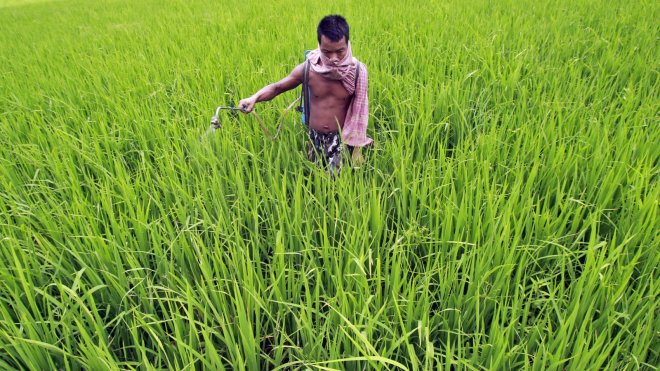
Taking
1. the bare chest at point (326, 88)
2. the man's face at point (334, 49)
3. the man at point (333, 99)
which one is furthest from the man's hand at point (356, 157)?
the man's face at point (334, 49)

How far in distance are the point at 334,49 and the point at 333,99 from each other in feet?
0.83

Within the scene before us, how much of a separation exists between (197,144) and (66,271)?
65 cm

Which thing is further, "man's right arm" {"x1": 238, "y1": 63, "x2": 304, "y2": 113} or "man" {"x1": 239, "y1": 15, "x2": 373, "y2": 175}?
"man's right arm" {"x1": 238, "y1": 63, "x2": 304, "y2": 113}

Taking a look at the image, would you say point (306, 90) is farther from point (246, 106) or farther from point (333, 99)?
point (246, 106)

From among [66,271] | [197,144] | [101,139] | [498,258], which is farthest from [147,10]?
[498,258]

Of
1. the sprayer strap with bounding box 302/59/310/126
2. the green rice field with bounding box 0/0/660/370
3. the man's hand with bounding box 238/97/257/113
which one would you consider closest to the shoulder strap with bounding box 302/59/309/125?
the sprayer strap with bounding box 302/59/310/126

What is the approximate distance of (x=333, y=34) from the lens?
1.32m

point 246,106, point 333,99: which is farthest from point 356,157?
point 246,106

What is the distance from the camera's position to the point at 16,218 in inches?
55.8

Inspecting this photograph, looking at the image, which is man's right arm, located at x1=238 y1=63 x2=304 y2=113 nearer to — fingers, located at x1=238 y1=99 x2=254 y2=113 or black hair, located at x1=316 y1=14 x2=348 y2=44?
fingers, located at x1=238 y1=99 x2=254 y2=113

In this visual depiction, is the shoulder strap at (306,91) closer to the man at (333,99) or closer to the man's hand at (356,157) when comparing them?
the man at (333,99)

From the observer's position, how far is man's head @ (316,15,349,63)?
132 centimetres

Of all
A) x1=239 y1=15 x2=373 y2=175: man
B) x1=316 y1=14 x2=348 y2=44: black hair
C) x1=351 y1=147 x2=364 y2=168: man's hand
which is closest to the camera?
x1=316 y1=14 x2=348 y2=44: black hair

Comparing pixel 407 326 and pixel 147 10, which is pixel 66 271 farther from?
pixel 147 10
